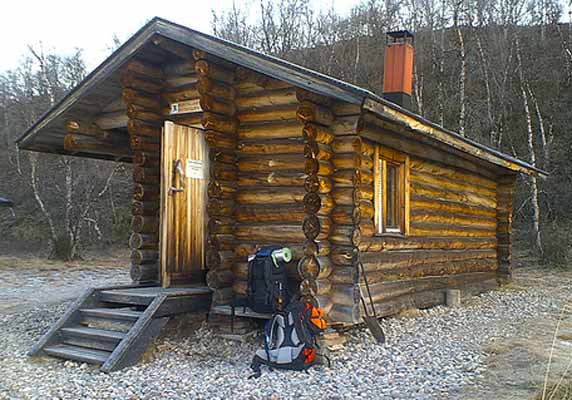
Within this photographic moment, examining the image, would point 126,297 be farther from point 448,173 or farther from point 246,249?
point 448,173

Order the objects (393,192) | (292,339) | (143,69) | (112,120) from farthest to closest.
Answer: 1. (112,120)
2. (393,192)
3. (143,69)
4. (292,339)

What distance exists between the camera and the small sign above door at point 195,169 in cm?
814

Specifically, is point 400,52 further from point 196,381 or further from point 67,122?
point 196,381

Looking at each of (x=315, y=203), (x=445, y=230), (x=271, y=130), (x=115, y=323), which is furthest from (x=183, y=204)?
(x=445, y=230)

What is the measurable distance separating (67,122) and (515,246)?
613 inches

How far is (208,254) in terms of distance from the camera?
7.59 meters

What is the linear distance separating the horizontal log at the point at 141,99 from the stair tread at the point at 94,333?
3274mm

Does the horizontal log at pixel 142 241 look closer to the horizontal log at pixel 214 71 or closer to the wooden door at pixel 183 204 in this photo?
the wooden door at pixel 183 204

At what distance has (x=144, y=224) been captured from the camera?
8641mm

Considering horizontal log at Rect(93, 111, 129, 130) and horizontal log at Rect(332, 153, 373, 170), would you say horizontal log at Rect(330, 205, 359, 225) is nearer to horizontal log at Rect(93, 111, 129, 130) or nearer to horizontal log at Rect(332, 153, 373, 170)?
horizontal log at Rect(332, 153, 373, 170)

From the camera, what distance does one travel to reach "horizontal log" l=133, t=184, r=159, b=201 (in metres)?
8.55

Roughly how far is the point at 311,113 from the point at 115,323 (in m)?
3.60

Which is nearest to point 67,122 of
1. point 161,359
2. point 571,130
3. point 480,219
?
point 161,359

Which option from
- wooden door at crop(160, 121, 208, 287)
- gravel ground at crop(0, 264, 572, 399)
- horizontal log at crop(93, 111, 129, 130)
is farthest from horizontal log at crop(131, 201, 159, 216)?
gravel ground at crop(0, 264, 572, 399)
